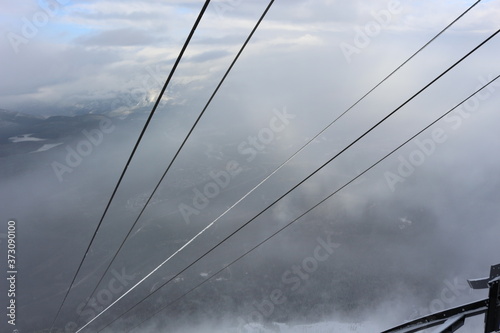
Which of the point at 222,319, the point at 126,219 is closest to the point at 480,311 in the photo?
the point at 222,319

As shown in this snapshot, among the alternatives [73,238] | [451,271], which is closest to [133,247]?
[73,238]

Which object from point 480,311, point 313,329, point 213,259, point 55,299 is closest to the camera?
point 480,311

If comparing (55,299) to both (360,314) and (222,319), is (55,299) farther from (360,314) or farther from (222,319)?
(360,314)

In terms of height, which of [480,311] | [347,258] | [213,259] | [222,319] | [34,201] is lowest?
[480,311]

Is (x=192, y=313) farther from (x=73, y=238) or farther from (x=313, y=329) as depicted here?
(x=73, y=238)

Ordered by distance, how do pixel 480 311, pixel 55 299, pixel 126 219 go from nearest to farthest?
pixel 480 311 → pixel 55 299 → pixel 126 219

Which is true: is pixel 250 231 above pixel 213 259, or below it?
above

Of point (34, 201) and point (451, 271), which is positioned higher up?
point (34, 201)

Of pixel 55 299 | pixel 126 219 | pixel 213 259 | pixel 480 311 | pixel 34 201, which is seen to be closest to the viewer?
pixel 480 311

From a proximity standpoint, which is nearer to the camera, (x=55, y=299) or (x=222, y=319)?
(x=55, y=299)
